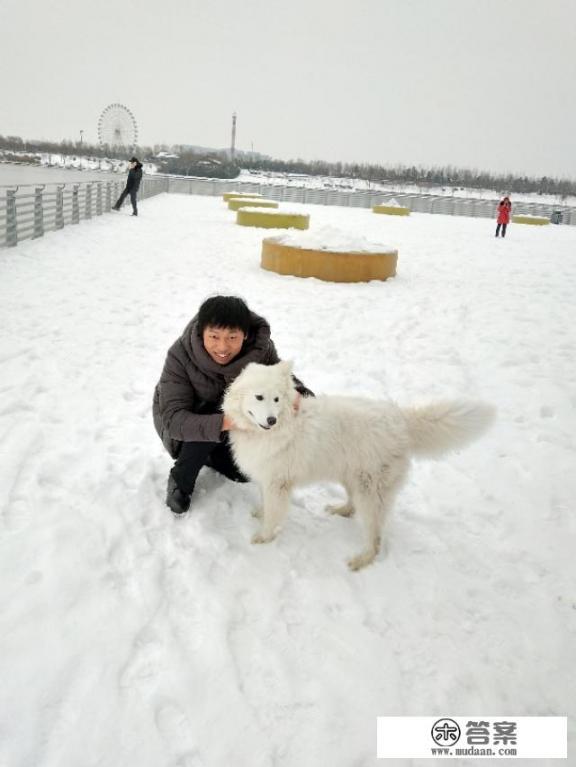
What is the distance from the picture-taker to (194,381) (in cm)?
278

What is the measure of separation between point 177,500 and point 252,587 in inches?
27.1

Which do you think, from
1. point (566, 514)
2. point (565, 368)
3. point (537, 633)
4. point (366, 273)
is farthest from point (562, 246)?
point (537, 633)

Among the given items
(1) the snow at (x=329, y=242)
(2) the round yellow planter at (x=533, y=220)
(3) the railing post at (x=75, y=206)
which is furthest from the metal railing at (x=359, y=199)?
(1) the snow at (x=329, y=242)

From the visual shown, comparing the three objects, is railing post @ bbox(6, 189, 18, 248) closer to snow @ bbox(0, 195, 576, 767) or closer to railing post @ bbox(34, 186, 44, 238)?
railing post @ bbox(34, 186, 44, 238)

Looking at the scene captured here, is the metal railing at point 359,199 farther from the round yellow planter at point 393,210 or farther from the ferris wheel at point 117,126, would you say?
the ferris wheel at point 117,126

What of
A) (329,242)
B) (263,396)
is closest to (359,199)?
(329,242)

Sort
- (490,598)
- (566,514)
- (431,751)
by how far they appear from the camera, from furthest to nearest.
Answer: (566,514), (490,598), (431,751)

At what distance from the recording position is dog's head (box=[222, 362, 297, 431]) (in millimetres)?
2336

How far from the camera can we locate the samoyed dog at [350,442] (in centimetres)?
248

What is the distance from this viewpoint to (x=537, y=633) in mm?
2297

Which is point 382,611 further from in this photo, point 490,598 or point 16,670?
point 16,670

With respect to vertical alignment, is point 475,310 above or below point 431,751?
above

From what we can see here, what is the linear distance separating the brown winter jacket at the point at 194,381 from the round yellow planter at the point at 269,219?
47.7ft

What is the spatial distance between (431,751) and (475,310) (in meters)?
6.61
